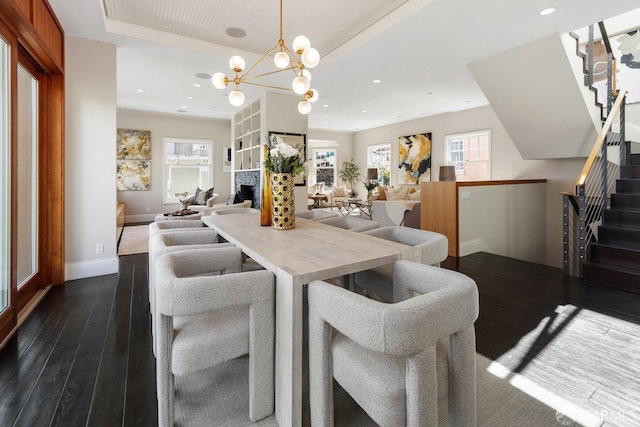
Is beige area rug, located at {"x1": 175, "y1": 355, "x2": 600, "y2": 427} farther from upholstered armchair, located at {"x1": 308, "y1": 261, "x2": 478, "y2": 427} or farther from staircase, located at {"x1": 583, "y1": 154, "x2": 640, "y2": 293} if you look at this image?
staircase, located at {"x1": 583, "y1": 154, "x2": 640, "y2": 293}

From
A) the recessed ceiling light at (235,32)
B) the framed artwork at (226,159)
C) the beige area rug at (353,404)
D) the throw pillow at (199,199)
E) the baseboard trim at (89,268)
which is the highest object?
the recessed ceiling light at (235,32)

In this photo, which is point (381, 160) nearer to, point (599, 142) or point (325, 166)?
point (325, 166)

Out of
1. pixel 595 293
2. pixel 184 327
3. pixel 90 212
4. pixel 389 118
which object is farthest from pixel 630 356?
pixel 389 118

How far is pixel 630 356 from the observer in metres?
1.94

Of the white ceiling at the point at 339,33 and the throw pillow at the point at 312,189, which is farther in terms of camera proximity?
the throw pillow at the point at 312,189

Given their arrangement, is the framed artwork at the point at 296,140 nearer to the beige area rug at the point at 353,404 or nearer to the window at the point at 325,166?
the beige area rug at the point at 353,404

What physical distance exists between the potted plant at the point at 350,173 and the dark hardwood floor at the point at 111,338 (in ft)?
25.3

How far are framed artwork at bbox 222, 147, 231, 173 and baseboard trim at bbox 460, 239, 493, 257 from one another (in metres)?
6.99

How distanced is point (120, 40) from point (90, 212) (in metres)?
2.12

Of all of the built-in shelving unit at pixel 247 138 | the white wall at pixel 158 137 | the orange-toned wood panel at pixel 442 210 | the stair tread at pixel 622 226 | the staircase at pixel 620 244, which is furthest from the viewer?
the white wall at pixel 158 137

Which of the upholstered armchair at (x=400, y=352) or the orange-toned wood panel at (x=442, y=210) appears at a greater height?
the orange-toned wood panel at (x=442, y=210)

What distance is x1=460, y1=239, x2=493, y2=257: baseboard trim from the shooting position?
4.48 metres

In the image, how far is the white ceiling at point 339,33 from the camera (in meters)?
3.14

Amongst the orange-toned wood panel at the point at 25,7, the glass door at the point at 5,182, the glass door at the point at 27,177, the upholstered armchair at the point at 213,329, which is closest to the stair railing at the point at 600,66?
the upholstered armchair at the point at 213,329
